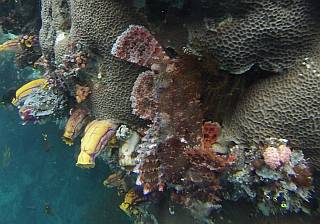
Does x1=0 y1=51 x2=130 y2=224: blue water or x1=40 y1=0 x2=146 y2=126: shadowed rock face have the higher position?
x1=40 y1=0 x2=146 y2=126: shadowed rock face

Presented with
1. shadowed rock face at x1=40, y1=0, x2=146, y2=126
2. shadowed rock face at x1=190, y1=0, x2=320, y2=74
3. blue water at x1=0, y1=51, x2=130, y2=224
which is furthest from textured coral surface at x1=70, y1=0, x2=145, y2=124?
blue water at x1=0, y1=51, x2=130, y2=224

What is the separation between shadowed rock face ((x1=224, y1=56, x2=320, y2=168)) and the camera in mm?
2969

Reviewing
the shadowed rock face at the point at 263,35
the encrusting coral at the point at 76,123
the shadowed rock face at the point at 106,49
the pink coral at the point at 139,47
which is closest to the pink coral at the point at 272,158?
the shadowed rock face at the point at 263,35

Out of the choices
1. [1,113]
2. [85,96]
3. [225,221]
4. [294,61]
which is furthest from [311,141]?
[1,113]

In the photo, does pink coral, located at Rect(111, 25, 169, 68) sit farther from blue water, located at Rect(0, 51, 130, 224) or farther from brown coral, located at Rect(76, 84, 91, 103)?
blue water, located at Rect(0, 51, 130, 224)

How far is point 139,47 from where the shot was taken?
10.7 ft

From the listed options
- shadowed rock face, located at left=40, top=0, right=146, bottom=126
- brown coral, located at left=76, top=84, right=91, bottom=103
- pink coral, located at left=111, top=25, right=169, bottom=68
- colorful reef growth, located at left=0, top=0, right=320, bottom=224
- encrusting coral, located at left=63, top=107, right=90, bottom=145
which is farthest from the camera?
encrusting coral, located at left=63, top=107, right=90, bottom=145

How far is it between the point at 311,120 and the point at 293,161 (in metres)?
0.39

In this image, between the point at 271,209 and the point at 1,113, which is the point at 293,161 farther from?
the point at 1,113

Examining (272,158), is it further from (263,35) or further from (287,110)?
(263,35)

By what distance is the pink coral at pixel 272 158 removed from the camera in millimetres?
2982

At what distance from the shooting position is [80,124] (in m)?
4.44

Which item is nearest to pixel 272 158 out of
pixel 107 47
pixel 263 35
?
pixel 263 35

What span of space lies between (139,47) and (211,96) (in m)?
0.85
